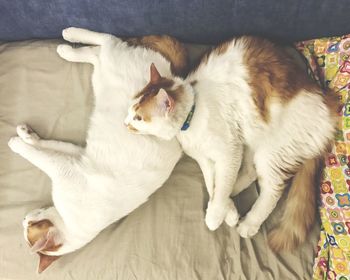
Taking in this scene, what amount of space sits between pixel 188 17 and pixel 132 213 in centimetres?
84

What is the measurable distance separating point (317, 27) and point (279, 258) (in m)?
0.94

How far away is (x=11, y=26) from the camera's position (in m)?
1.67

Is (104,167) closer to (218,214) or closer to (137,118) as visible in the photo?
(137,118)

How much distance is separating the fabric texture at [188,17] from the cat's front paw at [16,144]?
0.52 m

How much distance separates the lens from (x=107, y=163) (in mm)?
1418

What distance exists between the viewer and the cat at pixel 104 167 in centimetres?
139

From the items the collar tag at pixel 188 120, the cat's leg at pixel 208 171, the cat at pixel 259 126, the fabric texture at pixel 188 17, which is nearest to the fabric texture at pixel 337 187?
the cat at pixel 259 126

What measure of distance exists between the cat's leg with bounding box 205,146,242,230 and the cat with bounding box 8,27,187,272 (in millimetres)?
183

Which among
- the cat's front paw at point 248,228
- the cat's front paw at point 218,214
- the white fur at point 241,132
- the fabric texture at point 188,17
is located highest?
the fabric texture at point 188,17

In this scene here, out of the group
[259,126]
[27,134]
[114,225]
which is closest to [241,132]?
[259,126]

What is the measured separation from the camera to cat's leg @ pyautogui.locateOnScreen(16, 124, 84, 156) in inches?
59.6

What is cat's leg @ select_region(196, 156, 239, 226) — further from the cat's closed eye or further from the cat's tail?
the cat's closed eye

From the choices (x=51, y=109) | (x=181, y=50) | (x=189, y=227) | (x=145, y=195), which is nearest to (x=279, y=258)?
(x=189, y=227)

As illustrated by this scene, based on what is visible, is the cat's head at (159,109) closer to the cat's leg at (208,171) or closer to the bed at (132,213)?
the cat's leg at (208,171)
